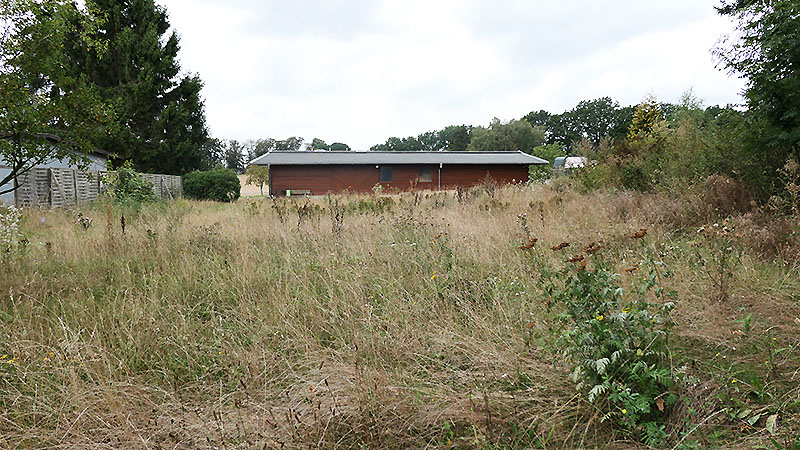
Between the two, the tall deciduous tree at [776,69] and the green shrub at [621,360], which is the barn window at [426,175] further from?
the green shrub at [621,360]

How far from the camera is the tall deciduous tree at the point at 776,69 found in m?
4.76

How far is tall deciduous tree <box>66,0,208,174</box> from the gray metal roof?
439 cm

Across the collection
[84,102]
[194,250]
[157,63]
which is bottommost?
[194,250]

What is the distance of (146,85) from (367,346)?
22.9 m

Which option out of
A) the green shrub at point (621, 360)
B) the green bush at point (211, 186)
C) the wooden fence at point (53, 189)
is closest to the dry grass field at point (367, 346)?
the green shrub at point (621, 360)

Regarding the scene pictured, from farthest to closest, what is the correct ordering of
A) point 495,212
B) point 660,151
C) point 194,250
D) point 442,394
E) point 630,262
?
1. point 660,151
2. point 495,212
3. point 194,250
4. point 630,262
5. point 442,394

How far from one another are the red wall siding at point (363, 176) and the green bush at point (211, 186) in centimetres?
489

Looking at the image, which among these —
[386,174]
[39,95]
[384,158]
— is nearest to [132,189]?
[39,95]

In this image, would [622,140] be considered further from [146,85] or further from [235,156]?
[235,156]

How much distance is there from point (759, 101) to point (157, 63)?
2463 cm

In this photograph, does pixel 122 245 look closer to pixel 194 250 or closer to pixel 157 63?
pixel 194 250

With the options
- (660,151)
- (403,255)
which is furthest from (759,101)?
(403,255)

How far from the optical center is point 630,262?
138 inches

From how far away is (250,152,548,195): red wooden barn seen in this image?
25641 mm
